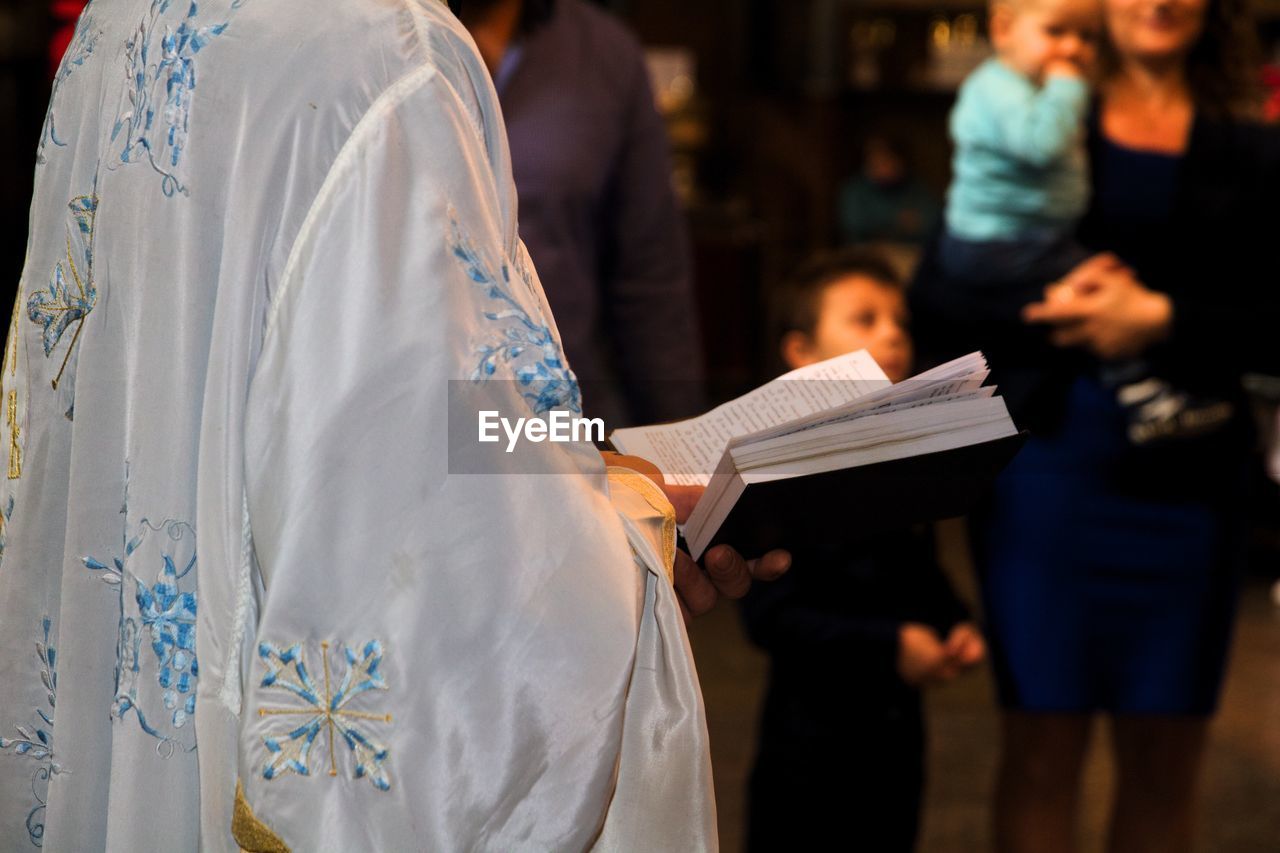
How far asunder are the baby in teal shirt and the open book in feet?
3.40

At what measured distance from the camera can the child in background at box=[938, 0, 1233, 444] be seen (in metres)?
2.03

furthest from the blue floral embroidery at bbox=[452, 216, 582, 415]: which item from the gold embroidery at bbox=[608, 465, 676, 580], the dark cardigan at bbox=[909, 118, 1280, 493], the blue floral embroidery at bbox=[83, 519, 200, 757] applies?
the dark cardigan at bbox=[909, 118, 1280, 493]

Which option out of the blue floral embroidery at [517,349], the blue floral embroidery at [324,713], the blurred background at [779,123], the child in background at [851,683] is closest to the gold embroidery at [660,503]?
the blue floral embroidery at [517,349]

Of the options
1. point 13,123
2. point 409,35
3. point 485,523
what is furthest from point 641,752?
point 13,123

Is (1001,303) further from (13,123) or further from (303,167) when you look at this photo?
(13,123)

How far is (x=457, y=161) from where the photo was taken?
3.00ft

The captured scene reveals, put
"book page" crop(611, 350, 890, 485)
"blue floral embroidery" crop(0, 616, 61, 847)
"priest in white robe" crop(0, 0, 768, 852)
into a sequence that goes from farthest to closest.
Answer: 1. "book page" crop(611, 350, 890, 485)
2. "blue floral embroidery" crop(0, 616, 61, 847)
3. "priest in white robe" crop(0, 0, 768, 852)

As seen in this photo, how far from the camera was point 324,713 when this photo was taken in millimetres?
897

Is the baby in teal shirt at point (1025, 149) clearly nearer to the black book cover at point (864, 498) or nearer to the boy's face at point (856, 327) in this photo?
the boy's face at point (856, 327)

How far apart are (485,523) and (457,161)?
235 mm

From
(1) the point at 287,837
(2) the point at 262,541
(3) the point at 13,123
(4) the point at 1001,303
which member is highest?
(3) the point at 13,123

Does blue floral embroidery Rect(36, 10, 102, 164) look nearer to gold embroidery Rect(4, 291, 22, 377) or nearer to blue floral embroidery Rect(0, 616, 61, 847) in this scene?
gold embroidery Rect(4, 291, 22, 377)

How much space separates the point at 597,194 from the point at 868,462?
1.12m

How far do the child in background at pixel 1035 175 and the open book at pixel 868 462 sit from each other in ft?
3.11
